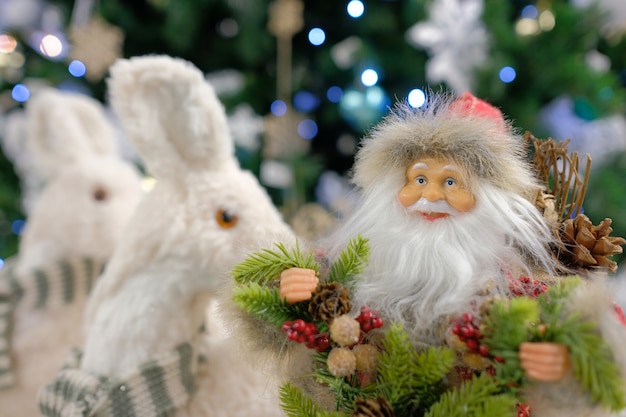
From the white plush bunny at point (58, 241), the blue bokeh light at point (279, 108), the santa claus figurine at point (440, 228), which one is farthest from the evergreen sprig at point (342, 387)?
the blue bokeh light at point (279, 108)

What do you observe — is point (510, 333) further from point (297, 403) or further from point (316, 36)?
point (316, 36)

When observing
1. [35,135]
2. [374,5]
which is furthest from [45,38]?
[374,5]

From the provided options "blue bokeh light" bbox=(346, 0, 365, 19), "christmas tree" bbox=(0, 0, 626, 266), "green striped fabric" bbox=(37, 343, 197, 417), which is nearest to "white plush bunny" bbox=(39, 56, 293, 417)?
"green striped fabric" bbox=(37, 343, 197, 417)

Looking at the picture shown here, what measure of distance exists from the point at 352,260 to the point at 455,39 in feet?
2.34

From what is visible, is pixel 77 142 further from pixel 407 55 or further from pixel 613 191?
pixel 613 191

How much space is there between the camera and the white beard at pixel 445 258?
1.45 ft

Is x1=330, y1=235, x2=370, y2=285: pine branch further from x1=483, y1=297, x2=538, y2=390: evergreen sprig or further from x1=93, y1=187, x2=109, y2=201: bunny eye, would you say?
x1=93, y1=187, x2=109, y2=201: bunny eye

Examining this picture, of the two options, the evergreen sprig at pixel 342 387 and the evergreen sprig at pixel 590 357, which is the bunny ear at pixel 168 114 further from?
the evergreen sprig at pixel 590 357

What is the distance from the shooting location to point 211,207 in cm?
61

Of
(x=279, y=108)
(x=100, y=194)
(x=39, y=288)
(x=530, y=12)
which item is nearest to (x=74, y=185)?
(x=100, y=194)

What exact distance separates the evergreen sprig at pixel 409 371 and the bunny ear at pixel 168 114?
0.33 m

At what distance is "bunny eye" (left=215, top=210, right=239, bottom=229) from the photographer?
0.61 m

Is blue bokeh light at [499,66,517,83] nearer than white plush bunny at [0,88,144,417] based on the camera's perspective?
No

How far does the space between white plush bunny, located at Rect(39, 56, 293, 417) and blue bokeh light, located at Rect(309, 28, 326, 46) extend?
60 cm
